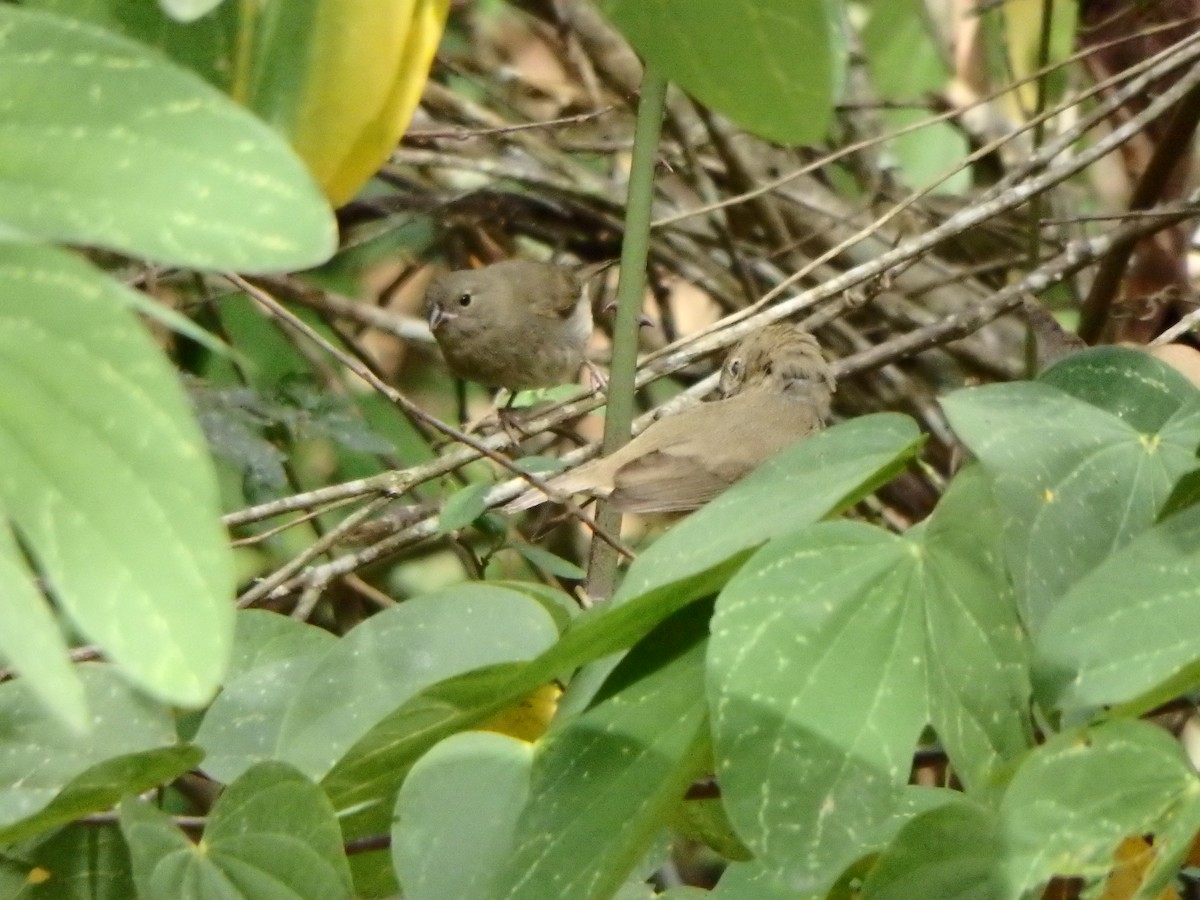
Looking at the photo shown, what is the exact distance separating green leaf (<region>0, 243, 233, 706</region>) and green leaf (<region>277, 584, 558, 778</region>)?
1.23 ft

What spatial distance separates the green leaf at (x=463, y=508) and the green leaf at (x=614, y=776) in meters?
0.49

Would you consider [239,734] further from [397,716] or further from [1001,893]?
[1001,893]

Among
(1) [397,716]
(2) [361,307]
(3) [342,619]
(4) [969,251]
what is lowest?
(3) [342,619]

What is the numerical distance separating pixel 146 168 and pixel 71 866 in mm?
552

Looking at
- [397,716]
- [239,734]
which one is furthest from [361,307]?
[397,716]

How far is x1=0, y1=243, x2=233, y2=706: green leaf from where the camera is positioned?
1.17 ft

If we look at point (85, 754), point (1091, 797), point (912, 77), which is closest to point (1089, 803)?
point (1091, 797)

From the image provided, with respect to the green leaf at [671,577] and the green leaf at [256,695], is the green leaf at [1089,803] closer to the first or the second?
the green leaf at [671,577]

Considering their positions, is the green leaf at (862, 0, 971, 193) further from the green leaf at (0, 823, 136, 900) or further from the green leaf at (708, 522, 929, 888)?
the green leaf at (0, 823, 136, 900)

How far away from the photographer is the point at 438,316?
2.61m

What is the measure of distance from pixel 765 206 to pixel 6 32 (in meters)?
1.90

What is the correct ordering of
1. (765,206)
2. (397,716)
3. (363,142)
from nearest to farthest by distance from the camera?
(363,142), (397,716), (765,206)

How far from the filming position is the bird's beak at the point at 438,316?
8.36 ft

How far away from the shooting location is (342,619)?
71.4 inches
